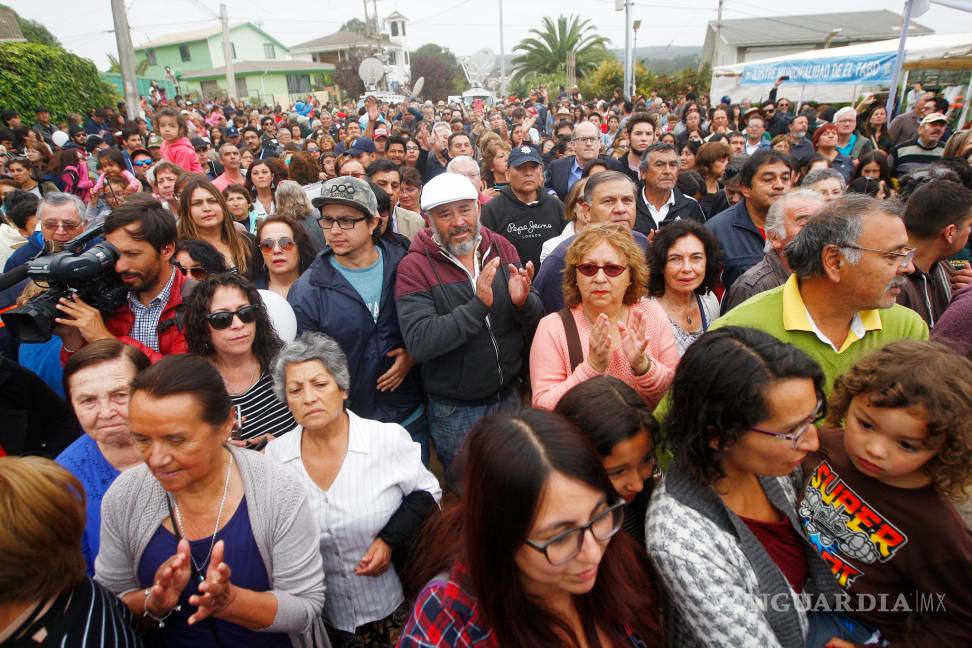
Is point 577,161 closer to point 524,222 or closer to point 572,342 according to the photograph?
point 524,222

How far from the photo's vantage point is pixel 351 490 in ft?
7.14

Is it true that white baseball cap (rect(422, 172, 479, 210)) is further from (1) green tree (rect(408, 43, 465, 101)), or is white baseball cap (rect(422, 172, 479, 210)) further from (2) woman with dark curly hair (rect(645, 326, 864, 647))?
(1) green tree (rect(408, 43, 465, 101))

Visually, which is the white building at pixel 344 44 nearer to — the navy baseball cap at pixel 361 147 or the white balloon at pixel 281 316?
the navy baseball cap at pixel 361 147

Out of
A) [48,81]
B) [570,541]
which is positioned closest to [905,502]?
[570,541]

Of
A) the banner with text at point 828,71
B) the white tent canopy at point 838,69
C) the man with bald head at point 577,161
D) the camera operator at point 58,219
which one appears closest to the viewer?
the camera operator at point 58,219

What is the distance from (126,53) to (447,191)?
13.0 meters

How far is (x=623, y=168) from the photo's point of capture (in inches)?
253

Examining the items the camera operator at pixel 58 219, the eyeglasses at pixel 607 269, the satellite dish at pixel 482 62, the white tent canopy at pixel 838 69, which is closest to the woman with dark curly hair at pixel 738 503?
the eyeglasses at pixel 607 269

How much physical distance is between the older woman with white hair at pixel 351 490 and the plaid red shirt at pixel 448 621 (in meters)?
0.77

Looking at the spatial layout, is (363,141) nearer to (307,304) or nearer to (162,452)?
(307,304)

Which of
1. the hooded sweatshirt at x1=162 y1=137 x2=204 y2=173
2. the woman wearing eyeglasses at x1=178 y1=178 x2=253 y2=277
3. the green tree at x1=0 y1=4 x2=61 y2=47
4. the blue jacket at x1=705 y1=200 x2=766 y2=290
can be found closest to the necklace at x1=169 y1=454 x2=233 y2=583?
the woman wearing eyeglasses at x1=178 y1=178 x2=253 y2=277

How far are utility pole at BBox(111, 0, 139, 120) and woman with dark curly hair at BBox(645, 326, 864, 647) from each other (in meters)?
14.6

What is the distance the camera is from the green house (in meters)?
48.9

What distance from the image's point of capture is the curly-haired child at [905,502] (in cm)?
158
